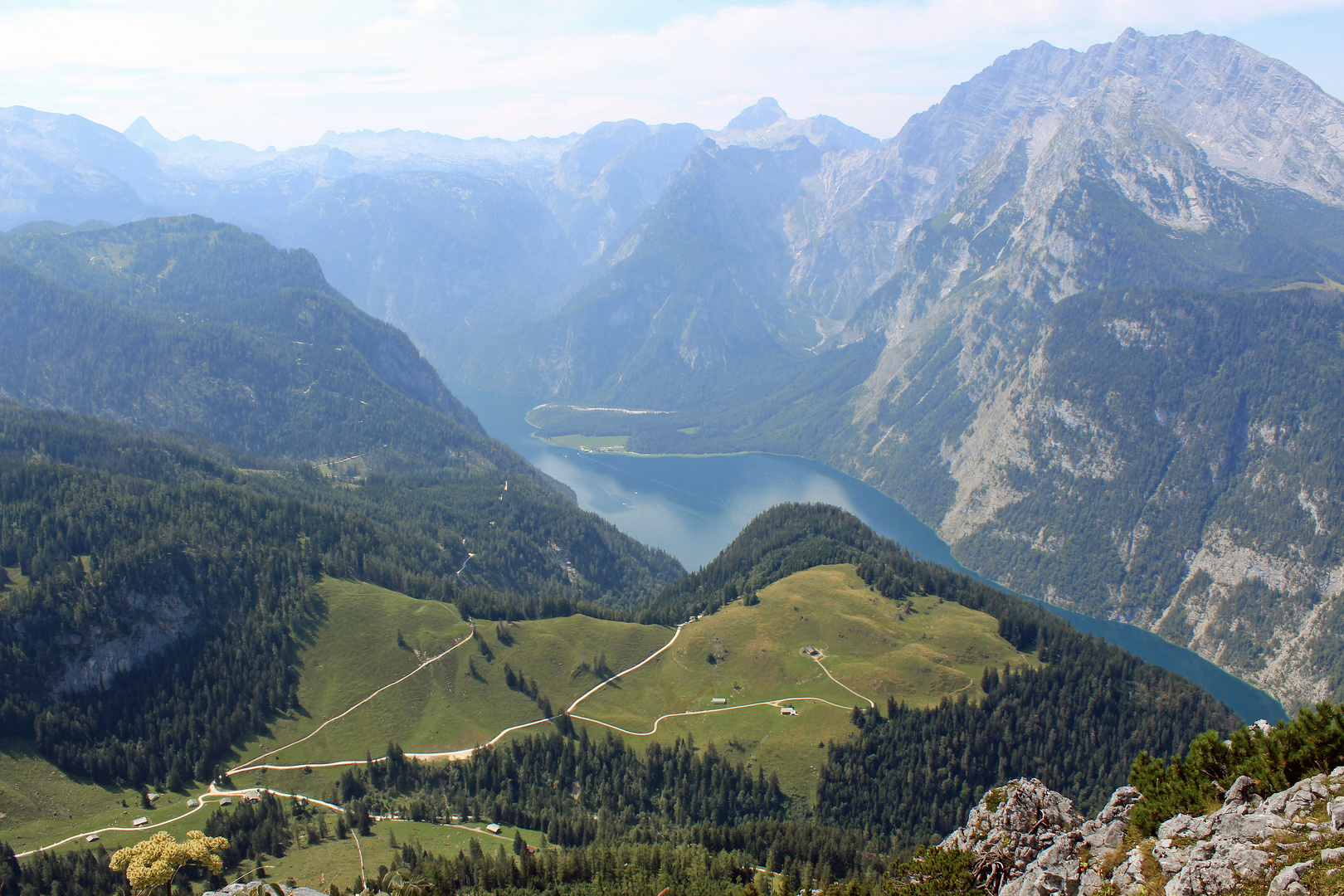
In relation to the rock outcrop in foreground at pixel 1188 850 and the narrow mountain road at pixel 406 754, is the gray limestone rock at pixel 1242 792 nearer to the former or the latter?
the rock outcrop in foreground at pixel 1188 850

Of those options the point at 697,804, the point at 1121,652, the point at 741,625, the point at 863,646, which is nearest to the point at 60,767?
the point at 697,804

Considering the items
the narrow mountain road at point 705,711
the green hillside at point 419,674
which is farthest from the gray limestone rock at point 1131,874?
the green hillside at point 419,674

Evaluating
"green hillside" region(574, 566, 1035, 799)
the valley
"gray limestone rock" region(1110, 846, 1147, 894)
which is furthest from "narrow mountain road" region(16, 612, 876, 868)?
"gray limestone rock" region(1110, 846, 1147, 894)

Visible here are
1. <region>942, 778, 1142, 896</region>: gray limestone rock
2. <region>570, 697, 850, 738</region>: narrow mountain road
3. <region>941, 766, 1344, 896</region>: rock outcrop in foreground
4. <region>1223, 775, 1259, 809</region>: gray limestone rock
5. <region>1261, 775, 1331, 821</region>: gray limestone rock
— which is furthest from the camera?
<region>570, 697, 850, 738</region>: narrow mountain road

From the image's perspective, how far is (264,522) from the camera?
192875mm

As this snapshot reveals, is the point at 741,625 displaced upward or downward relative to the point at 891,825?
upward

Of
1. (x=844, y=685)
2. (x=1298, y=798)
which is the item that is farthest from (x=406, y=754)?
(x=1298, y=798)

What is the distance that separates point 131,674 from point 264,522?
4973 centimetres

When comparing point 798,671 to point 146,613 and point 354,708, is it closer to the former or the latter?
point 354,708

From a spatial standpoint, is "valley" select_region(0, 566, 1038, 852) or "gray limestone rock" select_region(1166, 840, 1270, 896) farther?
"valley" select_region(0, 566, 1038, 852)

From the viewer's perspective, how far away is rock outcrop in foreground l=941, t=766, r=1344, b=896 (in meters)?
39.9

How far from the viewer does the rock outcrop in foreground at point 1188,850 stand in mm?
39906

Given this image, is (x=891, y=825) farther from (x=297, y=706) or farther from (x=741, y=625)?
(x=297, y=706)

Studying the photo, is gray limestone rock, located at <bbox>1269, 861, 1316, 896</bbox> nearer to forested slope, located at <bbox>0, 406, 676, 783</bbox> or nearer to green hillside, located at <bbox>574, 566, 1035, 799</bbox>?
green hillside, located at <bbox>574, 566, 1035, 799</bbox>
